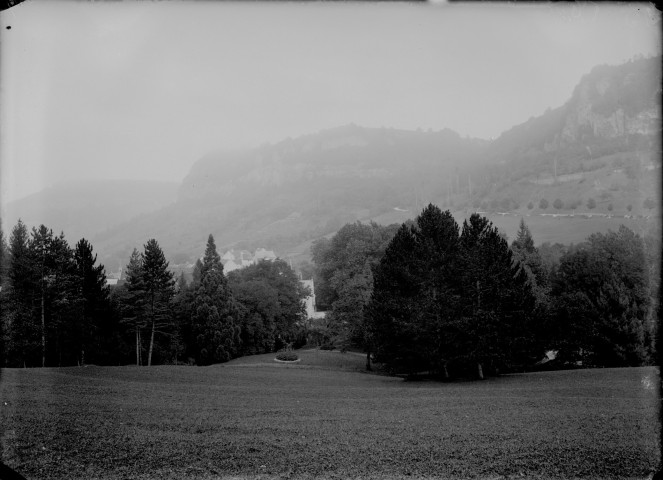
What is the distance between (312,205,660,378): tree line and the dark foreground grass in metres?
8.29

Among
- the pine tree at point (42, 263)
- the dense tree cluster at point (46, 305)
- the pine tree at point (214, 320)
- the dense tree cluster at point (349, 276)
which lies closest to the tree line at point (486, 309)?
the dense tree cluster at point (349, 276)

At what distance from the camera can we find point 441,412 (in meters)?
17.6

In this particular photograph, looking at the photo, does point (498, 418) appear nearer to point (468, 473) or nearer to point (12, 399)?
point (468, 473)

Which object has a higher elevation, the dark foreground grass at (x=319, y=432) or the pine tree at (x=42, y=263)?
the pine tree at (x=42, y=263)

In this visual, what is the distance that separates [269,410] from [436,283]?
19.9 meters

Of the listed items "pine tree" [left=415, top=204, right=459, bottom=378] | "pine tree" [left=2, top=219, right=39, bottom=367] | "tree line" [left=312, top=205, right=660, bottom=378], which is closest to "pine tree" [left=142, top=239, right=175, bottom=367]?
"pine tree" [left=2, top=219, right=39, bottom=367]

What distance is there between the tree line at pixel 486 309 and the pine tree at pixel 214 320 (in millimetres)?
18978

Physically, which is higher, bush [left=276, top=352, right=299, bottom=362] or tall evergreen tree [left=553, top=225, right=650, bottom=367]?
tall evergreen tree [left=553, top=225, right=650, bottom=367]

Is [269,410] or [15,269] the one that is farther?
[15,269]

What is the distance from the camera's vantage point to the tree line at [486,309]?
32.0 m

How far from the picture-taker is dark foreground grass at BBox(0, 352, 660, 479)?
30.0 feet

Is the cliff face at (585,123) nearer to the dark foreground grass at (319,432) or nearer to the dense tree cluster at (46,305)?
the dense tree cluster at (46,305)

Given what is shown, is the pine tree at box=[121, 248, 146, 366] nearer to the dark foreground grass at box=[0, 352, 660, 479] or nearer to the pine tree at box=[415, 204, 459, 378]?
the dark foreground grass at box=[0, 352, 660, 479]

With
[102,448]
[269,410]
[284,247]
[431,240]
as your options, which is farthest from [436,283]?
[284,247]
